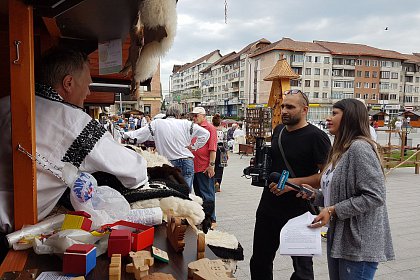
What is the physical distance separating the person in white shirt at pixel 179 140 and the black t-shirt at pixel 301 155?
2.74m

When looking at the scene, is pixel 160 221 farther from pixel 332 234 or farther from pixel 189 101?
pixel 189 101

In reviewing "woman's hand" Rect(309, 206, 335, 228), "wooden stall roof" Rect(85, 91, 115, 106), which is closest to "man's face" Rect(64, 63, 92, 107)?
"woman's hand" Rect(309, 206, 335, 228)

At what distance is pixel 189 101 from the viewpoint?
112875 mm

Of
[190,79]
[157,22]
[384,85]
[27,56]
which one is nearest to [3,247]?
[27,56]

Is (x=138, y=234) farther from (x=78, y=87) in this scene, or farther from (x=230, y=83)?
(x=230, y=83)

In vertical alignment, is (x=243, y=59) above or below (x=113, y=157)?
above

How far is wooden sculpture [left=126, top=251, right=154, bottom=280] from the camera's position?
1.16m

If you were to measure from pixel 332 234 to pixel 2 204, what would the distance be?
2.06 metres

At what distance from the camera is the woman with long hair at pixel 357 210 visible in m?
2.23

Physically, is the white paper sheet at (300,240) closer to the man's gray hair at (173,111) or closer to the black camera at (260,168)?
the black camera at (260,168)

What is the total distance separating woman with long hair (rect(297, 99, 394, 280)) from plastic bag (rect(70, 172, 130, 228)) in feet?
4.44

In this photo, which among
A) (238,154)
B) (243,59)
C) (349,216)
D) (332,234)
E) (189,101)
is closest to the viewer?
(349,216)

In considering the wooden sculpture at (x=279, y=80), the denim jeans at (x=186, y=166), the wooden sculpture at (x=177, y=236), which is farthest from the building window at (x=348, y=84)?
the wooden sculpture at (x=177, y=236)

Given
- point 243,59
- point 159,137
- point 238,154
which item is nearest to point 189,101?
point 243,59
